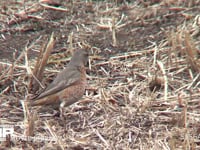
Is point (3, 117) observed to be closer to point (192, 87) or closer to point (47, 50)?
point (47, 50)

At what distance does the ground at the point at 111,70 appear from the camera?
8.17m

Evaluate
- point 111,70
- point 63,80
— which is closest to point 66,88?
point 63,80

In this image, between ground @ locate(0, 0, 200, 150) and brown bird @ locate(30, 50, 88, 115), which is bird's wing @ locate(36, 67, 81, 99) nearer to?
brown bird @ locate(30, 50, 88, 115)

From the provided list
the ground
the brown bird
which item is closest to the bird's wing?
the brown bird

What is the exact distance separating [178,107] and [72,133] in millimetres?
1336

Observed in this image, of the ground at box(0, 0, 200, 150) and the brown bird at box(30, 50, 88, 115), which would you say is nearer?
the ground at box(0, 0, 200, 150)

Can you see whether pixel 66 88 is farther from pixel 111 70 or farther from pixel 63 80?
pixel 111 70

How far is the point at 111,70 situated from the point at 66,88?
1.16m

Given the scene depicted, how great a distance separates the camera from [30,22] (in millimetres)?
11414

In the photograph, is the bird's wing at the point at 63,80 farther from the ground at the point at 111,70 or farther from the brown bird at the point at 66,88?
the ground at the point at 111,70

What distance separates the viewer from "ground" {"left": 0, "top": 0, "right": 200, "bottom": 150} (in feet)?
26.8

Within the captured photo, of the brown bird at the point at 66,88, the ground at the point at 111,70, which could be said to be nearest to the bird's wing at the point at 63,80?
the brown bird at the point at 66,88

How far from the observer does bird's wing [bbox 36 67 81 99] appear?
8758 mm

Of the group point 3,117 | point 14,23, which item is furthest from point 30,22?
point 3,117
